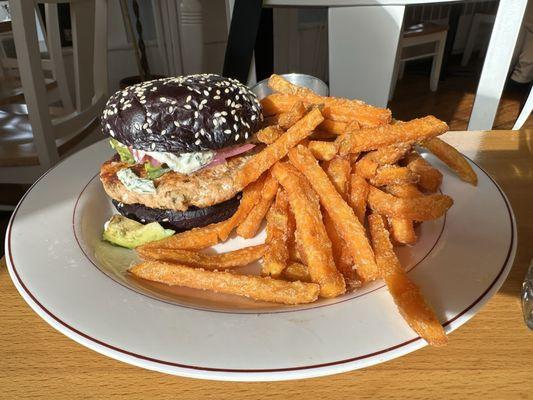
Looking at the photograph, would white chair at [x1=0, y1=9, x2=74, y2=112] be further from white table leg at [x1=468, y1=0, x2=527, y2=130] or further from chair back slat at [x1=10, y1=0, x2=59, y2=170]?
white table leg at [x1=468, y1=0, x2=527, y2=130]

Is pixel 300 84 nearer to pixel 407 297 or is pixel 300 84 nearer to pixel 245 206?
pixel 245 206

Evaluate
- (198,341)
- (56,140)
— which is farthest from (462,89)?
(198,341)

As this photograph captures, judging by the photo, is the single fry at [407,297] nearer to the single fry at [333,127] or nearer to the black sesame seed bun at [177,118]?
the single fry at [333,127]

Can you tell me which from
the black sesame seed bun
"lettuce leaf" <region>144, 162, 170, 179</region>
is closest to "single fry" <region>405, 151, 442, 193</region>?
the black sesame seed bun

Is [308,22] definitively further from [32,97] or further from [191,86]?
[191,86]

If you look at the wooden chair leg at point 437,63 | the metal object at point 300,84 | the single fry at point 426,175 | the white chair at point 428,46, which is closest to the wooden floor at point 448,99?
the wooden chair leg at point 437,63
